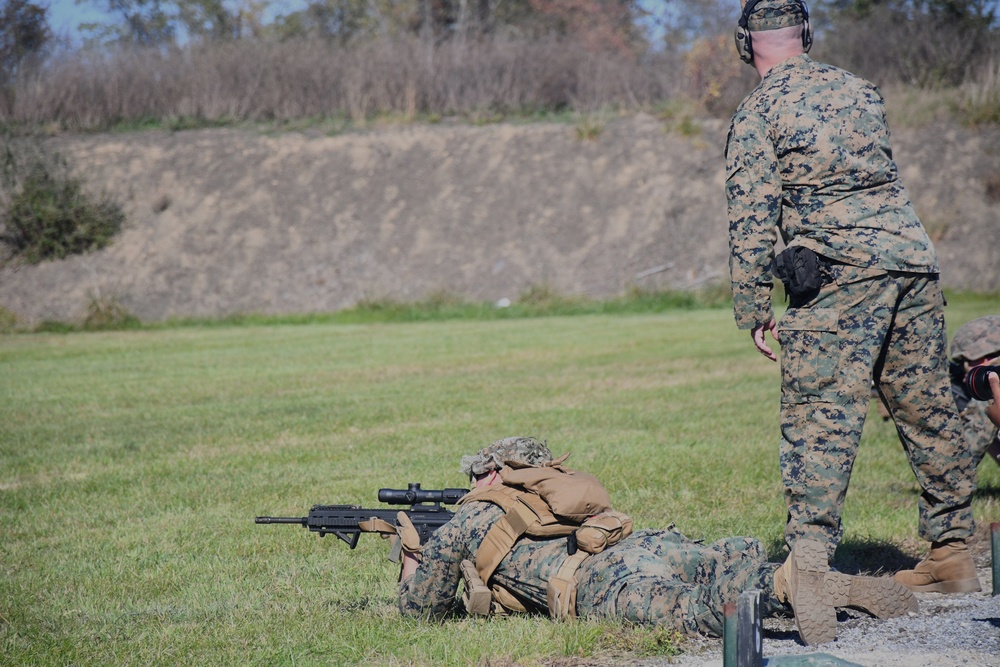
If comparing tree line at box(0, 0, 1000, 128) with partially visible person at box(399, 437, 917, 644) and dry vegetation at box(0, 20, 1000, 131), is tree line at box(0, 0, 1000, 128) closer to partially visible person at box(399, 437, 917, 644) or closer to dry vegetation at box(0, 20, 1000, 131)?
dry vegetation at box(0, 20, 1000, 131)

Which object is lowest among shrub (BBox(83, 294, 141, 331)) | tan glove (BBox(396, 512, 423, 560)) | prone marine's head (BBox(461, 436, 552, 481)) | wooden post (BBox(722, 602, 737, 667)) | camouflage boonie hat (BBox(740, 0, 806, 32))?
shrub (BBox(83, 294, 141, 331))

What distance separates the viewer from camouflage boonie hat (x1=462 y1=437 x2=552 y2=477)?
4.60 metres

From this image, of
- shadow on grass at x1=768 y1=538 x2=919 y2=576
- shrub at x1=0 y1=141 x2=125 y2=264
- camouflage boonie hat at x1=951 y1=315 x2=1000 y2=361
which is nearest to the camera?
shadow on grass at x1=768 y1=538 x2=919 y2=576

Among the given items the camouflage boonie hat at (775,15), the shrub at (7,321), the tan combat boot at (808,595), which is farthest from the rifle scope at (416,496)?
the shrub at (7,321)

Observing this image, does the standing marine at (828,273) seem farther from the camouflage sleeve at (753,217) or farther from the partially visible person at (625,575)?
the partially visible person at (625,575)

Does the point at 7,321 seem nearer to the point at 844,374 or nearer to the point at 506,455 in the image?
the point at 506,455

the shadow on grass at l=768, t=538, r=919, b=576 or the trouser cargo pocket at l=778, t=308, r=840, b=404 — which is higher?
the trouser cargo pocket at l=778, t=308, r=840, b=404

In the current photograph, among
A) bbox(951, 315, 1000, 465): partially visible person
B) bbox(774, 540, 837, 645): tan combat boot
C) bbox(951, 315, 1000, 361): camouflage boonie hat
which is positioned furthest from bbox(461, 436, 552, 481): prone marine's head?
bbox(951, 315, 1000, 361): camouflage boonie hat

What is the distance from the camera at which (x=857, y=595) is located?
157 inches

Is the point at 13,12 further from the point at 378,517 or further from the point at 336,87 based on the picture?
the point at 378,517

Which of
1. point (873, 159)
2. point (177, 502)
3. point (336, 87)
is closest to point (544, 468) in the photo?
point (873, 159)

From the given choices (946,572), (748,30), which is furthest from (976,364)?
(748,30)

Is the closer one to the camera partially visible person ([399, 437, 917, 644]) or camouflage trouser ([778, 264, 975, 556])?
partially visible person ([399, 437, 917, 644])

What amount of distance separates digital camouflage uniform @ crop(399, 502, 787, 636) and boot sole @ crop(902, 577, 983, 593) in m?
1.20
